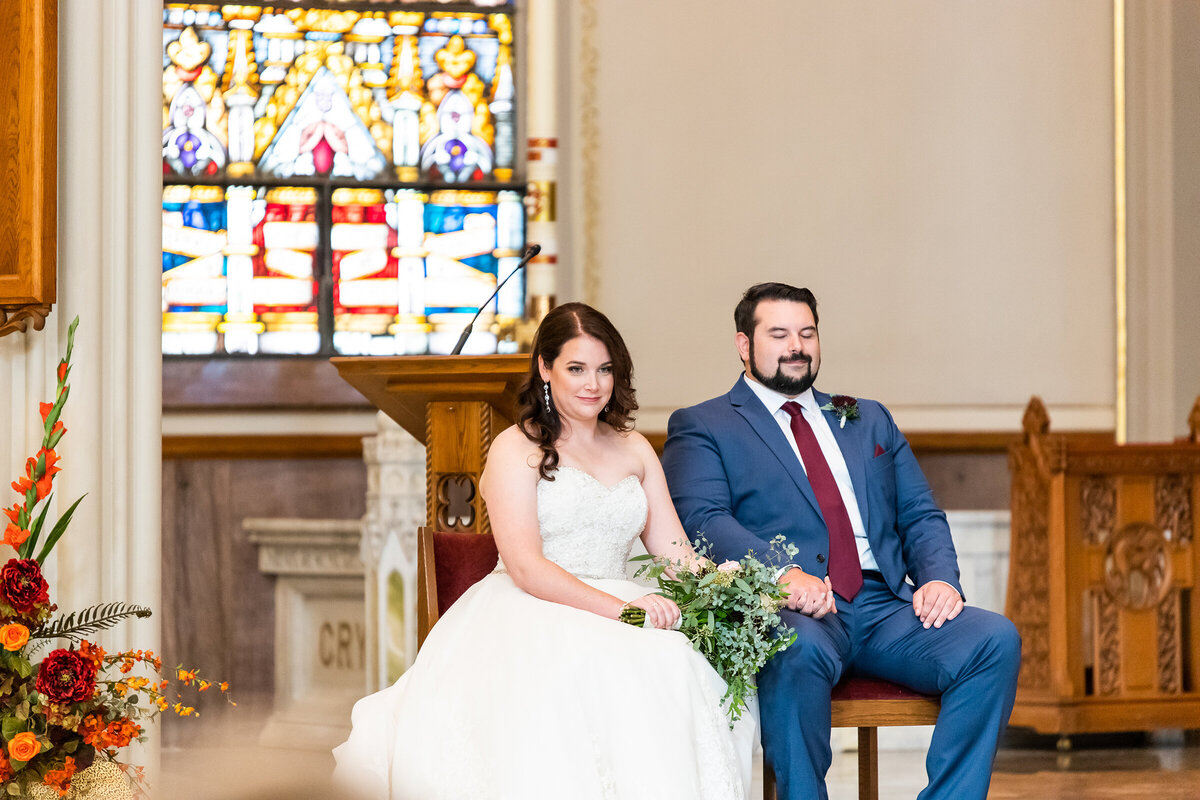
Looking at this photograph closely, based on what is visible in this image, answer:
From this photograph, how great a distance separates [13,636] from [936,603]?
2.07m

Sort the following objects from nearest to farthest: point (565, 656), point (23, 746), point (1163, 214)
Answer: point (23, 746) → point (565, 656) → point (1163, 214)

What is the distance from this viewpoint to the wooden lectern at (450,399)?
3.37 m

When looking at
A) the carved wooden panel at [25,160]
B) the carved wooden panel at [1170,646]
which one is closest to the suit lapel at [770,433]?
the carved wooden panel at [25,160]

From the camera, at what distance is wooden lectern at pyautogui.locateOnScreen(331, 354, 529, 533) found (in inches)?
133

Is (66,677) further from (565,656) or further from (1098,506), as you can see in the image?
(1098,506)

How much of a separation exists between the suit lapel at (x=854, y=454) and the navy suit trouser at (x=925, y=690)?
0.37 m

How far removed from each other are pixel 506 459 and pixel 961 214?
4.69 metres

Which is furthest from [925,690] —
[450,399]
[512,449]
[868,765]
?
[450,399]

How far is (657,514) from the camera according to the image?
11.0 ft

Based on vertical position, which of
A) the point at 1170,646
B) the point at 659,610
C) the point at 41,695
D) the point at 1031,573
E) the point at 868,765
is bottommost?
the point at 1170,646

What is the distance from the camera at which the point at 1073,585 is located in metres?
5.65

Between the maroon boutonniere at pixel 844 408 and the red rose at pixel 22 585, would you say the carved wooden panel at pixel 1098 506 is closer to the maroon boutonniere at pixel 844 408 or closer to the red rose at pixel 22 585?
the maroon boutonniere at pixel 844 408

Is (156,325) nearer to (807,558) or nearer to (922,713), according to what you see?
(807,558)

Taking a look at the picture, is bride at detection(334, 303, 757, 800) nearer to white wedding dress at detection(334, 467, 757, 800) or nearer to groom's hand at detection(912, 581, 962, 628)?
white wedding dress at detection(334, 467, 757, 800)
